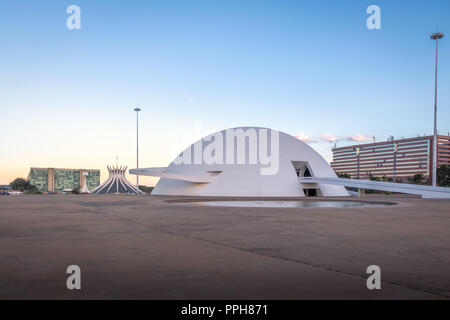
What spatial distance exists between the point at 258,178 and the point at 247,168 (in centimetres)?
206

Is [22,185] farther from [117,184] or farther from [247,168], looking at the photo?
[247,168]

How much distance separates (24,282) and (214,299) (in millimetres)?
2568

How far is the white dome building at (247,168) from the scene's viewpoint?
47125 mm

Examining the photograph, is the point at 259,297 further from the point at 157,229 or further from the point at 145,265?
the point at 157,229

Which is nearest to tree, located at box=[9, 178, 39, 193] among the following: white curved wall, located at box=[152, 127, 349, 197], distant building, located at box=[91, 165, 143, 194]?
distant building, located at box=[91, 165, 143, 194]

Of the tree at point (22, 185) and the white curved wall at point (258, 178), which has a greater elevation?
the white curved wall at point (258, 178)

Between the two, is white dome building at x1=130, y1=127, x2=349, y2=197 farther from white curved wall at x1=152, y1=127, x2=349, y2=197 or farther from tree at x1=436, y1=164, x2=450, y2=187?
tree at x1=436, y1=164, x2=450, y2=187

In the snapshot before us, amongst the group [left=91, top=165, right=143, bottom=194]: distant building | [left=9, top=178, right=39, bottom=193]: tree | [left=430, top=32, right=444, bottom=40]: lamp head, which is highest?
[left=430, top=32, right=444, bottom=40]: lamp head

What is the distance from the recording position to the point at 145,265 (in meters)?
5.72

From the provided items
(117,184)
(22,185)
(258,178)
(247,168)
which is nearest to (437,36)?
(258,178)

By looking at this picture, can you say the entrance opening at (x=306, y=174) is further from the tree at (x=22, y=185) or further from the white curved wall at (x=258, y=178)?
the tree at (x=22, y=185)

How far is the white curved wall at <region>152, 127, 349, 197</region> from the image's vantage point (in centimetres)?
4694

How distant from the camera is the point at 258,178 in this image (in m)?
47.9

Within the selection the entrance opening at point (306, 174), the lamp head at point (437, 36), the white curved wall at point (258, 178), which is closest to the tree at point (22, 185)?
the white curved wall at point (258, 178)
